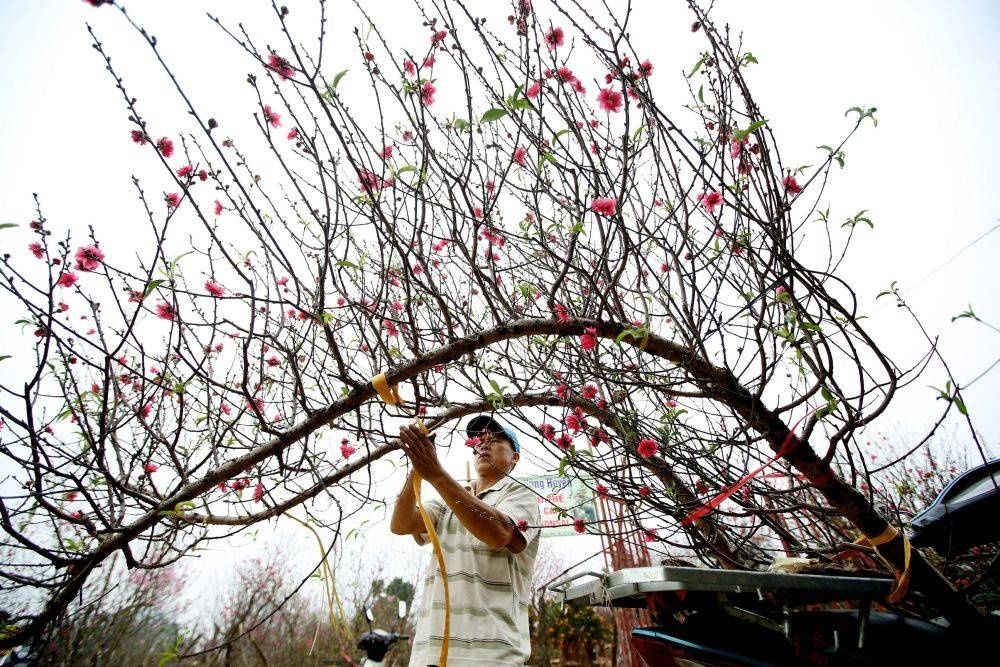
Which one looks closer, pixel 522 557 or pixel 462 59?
pixel 462 59

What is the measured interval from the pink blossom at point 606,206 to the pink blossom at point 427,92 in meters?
0.73

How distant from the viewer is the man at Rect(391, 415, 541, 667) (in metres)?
1.60

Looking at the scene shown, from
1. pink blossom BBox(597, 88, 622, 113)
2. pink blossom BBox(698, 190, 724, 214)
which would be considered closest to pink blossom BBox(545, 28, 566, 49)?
pink blossom BBox(597, 88, 622, 113)

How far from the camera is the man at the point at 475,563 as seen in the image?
160 cm

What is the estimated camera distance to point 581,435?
2.16 metres

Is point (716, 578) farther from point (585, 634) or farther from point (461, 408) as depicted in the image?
point (585, 634)

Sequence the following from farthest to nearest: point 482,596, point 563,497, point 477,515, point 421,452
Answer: point 563,497 < point 482,596 < point 477,515 < point 421,452

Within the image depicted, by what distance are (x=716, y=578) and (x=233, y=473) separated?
61.2 inches

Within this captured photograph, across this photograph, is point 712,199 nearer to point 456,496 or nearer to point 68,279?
point 456,496

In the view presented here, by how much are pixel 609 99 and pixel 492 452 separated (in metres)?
1.72

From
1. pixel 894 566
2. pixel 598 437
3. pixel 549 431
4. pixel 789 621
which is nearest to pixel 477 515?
pixel 549 431

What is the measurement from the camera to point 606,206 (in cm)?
162

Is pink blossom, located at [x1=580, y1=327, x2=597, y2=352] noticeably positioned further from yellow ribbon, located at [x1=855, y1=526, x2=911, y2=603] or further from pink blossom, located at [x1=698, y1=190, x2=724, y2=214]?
yellow ribbon, located at [x1=855, y1=526, x2=911, y2=603]

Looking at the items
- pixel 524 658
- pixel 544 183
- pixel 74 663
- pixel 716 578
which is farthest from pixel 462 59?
pixel 74 663
